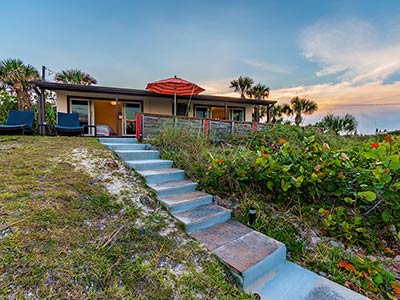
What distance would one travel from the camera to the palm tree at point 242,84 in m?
16.4

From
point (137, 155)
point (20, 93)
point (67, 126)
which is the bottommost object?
point (137, 155)

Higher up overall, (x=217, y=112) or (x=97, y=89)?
(x=97, y=89)

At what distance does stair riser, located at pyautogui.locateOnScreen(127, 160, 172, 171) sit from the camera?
3.60 m

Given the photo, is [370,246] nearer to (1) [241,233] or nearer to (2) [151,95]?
(1) [241,233]

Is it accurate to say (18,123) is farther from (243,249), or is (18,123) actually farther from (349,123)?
(349,123)

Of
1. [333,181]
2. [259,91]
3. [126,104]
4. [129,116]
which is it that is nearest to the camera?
[333,181]

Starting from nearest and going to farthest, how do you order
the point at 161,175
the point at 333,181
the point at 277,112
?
the point at 333,181 < the point at 161,175 < the point at 277,112

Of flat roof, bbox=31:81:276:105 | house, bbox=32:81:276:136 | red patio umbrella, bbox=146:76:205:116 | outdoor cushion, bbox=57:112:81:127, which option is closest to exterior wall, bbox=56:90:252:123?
house, bbox=32:81:276:136

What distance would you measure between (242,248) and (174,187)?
1.43m

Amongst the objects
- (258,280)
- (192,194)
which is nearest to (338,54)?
(192,194)

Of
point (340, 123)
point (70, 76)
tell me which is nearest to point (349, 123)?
point (340, 123)

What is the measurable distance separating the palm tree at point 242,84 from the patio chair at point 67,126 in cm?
1309

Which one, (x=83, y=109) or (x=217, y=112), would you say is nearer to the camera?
(x=83, y=109)

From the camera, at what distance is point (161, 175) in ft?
11.2
